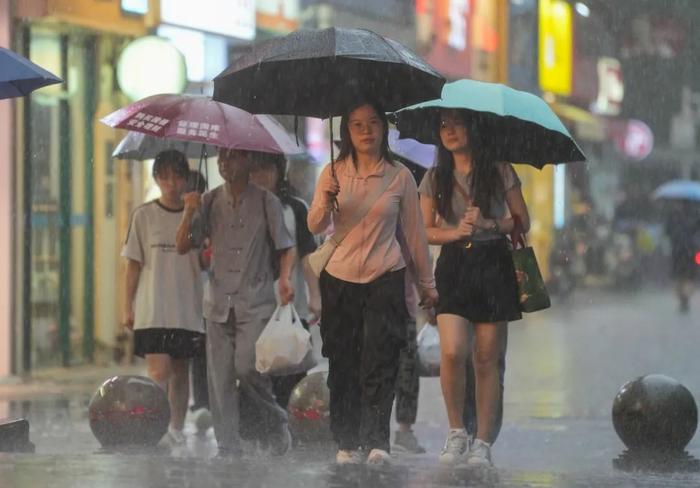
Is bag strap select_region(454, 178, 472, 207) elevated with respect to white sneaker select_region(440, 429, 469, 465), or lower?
elevated

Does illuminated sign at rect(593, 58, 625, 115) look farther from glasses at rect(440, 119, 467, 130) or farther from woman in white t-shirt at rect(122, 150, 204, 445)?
glasses at rect(440, 119, 467, 130)

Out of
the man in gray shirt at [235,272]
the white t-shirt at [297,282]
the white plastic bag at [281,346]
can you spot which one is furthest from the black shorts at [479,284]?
the white t-shirt at [297,282]

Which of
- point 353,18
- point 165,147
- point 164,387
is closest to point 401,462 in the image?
point 164,387

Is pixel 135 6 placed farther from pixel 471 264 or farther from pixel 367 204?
pixel 367 204

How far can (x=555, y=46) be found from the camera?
32.7 m

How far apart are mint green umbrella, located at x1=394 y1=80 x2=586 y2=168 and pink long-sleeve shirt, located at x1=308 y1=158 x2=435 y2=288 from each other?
3.02ft

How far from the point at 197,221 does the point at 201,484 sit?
2532 mm

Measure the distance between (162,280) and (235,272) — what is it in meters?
0.88

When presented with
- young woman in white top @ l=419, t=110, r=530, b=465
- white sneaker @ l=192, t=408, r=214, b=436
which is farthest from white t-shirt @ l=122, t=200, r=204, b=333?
young woman in white top @ l=419, t=110, r=530, b=465

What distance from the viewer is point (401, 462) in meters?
7.35

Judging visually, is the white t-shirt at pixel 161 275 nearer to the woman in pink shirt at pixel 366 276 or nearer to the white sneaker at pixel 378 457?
the woman in pink shirt at pixel 366 276

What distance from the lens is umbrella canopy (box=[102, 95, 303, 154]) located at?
8.87m

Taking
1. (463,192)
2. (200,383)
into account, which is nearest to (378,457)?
(463,192)

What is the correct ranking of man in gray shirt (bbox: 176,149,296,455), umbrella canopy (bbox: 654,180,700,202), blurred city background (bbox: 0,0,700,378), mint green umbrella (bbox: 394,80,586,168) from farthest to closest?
umbrella canopy (bbox: 654,180,700,202), blurred city background (bbox: 0,0,700,378), man in gray shirt (bbox: 176,149,296,455), mint green umbrella (bbox: 394,80,586,168)
